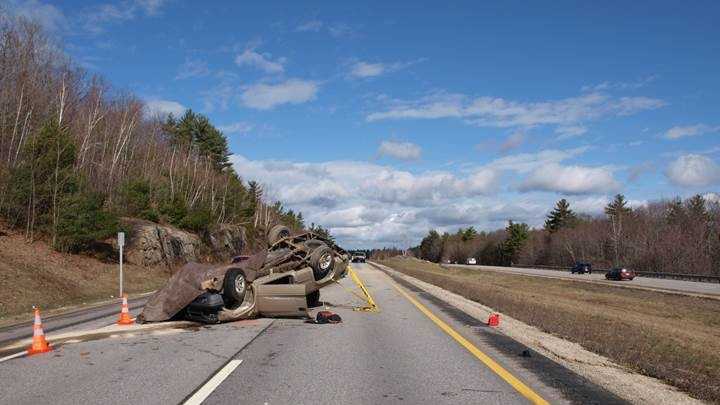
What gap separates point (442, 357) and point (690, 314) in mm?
24808

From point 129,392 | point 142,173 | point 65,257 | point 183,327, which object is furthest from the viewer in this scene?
point 142,173

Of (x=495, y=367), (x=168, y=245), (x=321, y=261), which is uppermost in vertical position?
(x=168, y=245)

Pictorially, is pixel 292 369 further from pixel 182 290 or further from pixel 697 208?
pixel 697 208

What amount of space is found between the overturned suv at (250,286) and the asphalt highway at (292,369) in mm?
770

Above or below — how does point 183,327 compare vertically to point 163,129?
below

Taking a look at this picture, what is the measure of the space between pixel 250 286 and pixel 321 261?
269 centimetres

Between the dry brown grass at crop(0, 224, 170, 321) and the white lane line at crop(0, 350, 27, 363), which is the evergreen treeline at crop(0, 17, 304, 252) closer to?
the dry brown grass at crop(0, 224, 170, 321)

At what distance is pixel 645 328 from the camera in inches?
855

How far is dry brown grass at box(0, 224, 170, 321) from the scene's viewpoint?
22545 millimetres

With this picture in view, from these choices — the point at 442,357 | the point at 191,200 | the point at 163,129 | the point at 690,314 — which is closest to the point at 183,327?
the point at 442,357

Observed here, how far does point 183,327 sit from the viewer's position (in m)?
13.4

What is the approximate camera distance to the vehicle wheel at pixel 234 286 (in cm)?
1415

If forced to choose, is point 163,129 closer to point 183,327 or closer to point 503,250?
point 183,327

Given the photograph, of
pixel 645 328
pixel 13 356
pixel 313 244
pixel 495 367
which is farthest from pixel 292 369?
pixel 645 328
